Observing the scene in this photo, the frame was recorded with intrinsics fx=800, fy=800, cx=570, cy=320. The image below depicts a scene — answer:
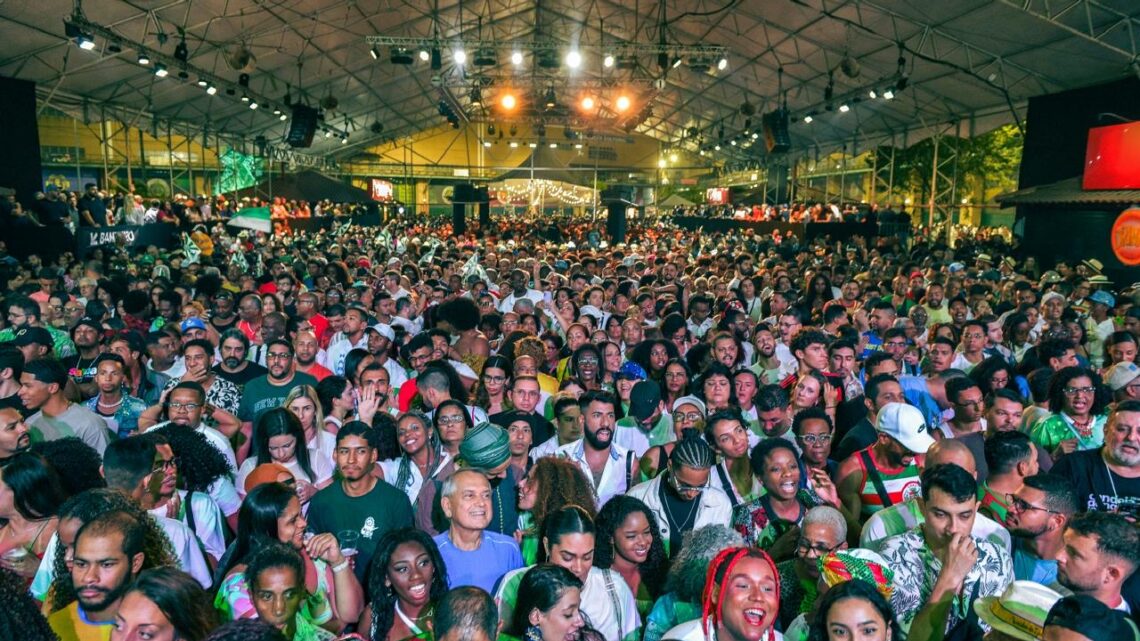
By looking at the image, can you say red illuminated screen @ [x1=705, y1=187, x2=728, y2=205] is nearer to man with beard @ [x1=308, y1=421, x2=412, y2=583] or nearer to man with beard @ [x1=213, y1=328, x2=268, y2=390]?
man with beard @ [x1=213, y1=328, x2=268, y2=390]

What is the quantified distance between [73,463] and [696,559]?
2779 mm

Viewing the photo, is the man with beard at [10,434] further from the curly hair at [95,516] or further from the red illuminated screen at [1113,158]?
the red illuminated screen at [1113,158]

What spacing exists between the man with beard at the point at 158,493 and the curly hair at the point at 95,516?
27 cm

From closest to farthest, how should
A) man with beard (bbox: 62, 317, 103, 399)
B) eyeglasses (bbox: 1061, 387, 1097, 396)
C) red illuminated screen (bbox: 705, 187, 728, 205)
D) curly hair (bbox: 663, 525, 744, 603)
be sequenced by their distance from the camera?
curly hair (bbox: 663, 525, 744, 603) < eyeglasses (bbox: 1061, 387, 1097, 396) < man with beard (bbox: 62, 317, 103, 399) < red illuminated screen (bbox: 705, 187, 728, 205)

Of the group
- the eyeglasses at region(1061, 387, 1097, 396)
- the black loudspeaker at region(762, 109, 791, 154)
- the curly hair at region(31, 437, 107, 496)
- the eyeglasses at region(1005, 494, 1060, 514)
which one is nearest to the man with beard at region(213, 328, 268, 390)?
the curly hair at region(31, 437, 107, 496)

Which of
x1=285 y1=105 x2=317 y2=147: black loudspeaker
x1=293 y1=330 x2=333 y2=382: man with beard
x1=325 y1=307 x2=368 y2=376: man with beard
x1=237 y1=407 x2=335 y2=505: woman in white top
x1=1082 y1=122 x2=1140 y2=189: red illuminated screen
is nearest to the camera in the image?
x1=237 y1=407 x2=335 y2=505: woman in white top

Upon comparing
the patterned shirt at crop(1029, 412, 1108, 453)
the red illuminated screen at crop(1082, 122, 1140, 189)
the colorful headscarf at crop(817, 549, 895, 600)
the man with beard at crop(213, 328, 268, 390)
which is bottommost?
the colorful headscarf at crop(817, 549, 895, 600)

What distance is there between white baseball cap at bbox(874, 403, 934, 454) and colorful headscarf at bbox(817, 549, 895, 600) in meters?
1.26

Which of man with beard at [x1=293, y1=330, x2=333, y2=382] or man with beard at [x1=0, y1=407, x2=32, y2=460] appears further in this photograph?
man with beard at [x1=293, y1=330, x2=333, y2=382]

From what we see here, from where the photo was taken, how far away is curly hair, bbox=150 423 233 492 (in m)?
3.89

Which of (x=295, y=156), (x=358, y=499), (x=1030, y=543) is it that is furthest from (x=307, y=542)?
(x=295, y=156)

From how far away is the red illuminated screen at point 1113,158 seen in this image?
45.2 ft

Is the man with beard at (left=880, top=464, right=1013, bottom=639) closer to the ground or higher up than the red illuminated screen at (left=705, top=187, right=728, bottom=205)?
closer to the ground

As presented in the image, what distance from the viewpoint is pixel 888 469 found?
3.95m
